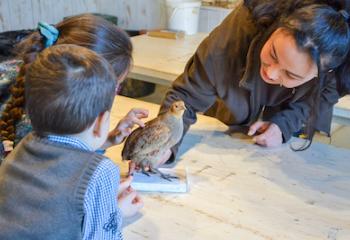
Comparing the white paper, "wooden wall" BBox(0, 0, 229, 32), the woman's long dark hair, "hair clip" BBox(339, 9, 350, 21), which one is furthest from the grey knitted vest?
"wooden wall" BBox(0, 0, 229, 32)

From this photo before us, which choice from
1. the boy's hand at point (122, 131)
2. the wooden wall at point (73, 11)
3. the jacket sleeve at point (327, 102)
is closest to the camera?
the boy's hand at point (122, 131)

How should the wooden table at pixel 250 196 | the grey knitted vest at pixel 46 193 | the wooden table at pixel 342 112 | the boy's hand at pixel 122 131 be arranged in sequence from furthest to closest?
the wooden table at pixel 342 112 → the boy's hand at pixel 122 131 → the wooden table at pixel 250 196 → the grey knitted vest at pixel 46 193

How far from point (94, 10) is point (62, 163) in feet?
8.05

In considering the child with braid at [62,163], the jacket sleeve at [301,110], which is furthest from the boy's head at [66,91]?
the jacket sleeve at [301,110]

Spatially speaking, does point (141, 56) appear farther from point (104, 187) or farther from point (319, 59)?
point (104, 187)

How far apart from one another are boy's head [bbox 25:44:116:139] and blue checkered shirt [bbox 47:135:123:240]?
31mm

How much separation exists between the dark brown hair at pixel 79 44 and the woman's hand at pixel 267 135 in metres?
0.44

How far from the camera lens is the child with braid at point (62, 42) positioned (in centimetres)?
90

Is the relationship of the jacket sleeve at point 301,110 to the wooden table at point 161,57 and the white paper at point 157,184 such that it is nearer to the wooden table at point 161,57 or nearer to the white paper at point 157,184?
the white paper at point 157,184

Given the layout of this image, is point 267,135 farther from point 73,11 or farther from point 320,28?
point 73,11

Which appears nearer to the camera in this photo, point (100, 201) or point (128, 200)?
point (100, 201)

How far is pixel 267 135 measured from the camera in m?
1.17

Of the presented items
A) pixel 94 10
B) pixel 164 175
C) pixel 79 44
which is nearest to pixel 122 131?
pixel 164 175

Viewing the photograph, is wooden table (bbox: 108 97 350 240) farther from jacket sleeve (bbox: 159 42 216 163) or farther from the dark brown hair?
the dark brown hair
